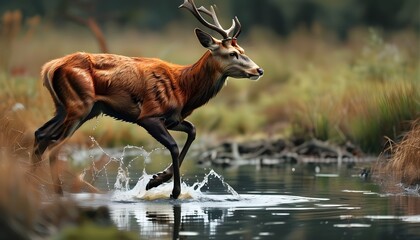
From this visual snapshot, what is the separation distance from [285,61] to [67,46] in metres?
7.47

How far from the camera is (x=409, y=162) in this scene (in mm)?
17625

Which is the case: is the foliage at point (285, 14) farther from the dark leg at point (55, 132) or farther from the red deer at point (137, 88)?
the dark leg at point (55, 132)

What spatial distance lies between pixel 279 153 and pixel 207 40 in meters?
8.87

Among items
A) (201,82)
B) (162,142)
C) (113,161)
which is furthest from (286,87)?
(162,142)

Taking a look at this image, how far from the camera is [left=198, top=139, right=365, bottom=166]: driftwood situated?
24.6 metres

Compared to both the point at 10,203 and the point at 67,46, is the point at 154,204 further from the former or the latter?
the point at 67,46

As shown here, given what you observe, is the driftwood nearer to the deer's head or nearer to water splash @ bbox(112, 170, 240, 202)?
water splash @ bbox(112, 170, 240, 202)

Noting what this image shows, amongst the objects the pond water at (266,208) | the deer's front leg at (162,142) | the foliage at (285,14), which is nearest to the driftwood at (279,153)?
the pond water at (266,208)

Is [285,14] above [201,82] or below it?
above

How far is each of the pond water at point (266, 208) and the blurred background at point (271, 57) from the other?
1.80 meters

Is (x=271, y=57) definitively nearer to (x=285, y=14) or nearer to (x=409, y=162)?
(x=285, y=14)

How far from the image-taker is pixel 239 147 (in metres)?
26.7

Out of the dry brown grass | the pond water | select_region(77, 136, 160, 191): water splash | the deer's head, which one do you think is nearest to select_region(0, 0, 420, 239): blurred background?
the dry brown grass

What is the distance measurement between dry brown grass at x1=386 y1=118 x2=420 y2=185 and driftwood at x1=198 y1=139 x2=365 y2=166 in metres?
6.21
